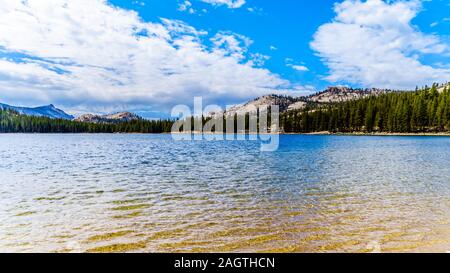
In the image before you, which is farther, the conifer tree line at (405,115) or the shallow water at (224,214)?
the conifer tree line at (405,115)

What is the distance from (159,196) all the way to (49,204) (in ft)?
19.1

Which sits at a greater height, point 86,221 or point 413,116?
point 413,116

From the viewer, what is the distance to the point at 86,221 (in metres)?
13.6

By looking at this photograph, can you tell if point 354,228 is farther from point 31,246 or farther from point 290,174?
point 290,174

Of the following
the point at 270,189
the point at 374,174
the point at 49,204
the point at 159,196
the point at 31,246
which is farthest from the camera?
the point at 374,174

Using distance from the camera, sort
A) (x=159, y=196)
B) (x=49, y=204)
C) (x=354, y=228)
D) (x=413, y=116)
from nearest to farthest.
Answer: (x=354, y=228)
(x=49, y=204)
(x=159, y=196)
(x=413, y=116)

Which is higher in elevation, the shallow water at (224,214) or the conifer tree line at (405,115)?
the conifer tree line at (405,115)

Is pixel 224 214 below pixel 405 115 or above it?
below

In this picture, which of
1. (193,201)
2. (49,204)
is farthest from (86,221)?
(193,201)

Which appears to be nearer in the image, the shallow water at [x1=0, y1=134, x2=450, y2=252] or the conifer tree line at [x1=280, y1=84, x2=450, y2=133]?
the shallow water at [x1=0, y1=134, x2=450, y2=252]

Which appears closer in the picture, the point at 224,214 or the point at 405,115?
the point at 224,214

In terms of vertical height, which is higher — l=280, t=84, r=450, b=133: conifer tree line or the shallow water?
l=280, t=84, r=450, b=133: conifer tree line
